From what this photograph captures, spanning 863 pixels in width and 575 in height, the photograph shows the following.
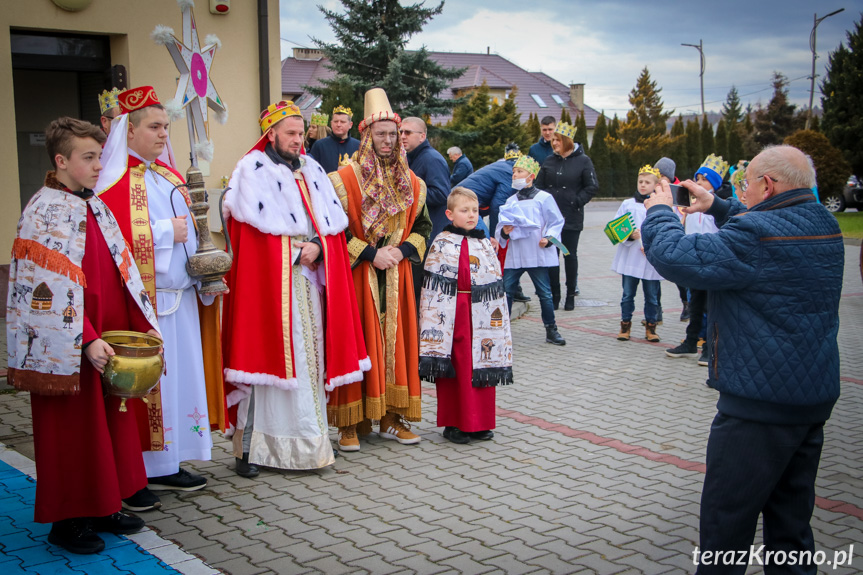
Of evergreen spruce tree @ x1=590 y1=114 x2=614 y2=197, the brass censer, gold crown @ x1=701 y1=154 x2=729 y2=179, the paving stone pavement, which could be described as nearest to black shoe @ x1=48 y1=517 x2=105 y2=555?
the paving stone pavement

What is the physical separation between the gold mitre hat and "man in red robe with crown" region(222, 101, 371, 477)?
1.90 ft

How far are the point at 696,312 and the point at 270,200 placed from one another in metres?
4.85

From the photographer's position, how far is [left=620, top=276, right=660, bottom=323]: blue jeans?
8891 millimetres

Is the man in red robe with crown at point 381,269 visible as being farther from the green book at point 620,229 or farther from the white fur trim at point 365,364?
the green book at point 620,229

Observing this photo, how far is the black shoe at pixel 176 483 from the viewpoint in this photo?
15.4 feet

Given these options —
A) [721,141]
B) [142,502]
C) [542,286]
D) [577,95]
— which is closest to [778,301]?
[142,502]

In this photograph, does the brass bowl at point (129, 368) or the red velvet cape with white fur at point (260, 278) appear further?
the red velvet cape with white fur at point (260, 278)

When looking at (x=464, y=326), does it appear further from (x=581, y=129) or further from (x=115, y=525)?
(x=581, y=129)

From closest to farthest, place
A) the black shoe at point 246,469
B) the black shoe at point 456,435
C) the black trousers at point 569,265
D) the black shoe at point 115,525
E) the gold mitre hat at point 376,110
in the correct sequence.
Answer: the black shoe at point 115,525 → the black shoe at point 246,469 → the gold mitre hat at point 376,110 → the black shoe at point 456,435 → the black trousers at point 569,265

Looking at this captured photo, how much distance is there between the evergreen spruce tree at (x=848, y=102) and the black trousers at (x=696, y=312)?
77.7 ft

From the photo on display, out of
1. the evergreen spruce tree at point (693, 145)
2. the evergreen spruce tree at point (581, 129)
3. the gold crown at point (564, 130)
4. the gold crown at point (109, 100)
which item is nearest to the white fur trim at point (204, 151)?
the gold crown at point (109, 100)

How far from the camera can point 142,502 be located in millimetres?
4379

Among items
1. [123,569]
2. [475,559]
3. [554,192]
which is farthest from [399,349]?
[554,192]

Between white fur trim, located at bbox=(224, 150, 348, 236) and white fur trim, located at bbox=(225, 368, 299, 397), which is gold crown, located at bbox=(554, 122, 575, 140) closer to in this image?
white fur trim, located at bbox=(224, 150, 348, 236)
